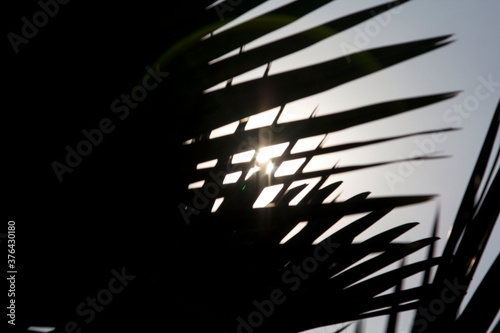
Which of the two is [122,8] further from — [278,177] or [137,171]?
[278,177]

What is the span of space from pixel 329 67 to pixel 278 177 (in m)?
0.34

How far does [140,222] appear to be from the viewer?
73cm

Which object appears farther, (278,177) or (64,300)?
(278,177)

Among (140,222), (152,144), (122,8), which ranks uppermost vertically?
(122,8)

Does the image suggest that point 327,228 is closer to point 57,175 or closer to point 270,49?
point 270,49

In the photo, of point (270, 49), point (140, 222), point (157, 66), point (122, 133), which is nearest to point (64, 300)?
point (140, 222)

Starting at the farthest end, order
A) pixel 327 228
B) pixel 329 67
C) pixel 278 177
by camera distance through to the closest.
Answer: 1. pixel 327 228
2. pixel 278 177
3. pixel 329 67

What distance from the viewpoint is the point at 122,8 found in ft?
2.18

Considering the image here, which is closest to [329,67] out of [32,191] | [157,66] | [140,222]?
[157,66]

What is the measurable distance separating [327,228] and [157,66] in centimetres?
62

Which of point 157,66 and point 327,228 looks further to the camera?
point 327,228

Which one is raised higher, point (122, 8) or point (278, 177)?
point (122, 8)

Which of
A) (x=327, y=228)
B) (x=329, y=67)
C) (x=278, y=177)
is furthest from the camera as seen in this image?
(x=327, y=228)

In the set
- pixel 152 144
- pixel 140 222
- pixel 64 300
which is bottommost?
pixel 64 300
